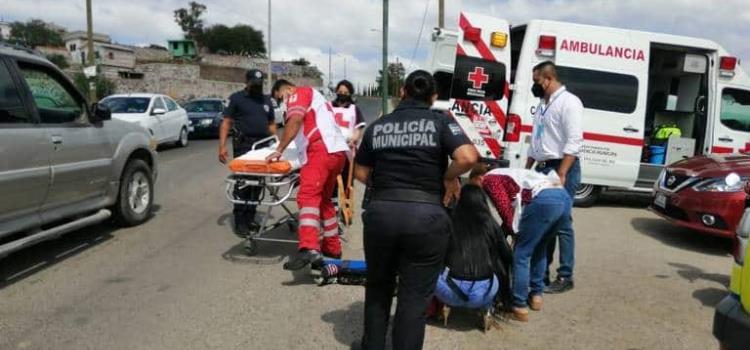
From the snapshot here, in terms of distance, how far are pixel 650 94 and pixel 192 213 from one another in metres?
8.25

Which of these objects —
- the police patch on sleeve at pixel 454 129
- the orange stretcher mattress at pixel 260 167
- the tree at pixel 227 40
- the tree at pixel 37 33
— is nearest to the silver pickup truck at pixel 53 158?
the orange stretcher mattress at pixel 260 167

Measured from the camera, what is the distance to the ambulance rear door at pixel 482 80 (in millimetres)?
8219

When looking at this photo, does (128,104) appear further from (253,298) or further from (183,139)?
(253,298)

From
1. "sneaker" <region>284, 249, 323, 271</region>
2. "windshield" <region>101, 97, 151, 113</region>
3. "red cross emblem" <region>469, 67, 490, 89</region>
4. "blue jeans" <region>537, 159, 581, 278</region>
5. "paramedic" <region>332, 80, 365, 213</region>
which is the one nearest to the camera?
"sneaker" <region>284, 249, 323, 271</region>

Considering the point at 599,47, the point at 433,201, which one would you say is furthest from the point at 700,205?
the point at 433,201

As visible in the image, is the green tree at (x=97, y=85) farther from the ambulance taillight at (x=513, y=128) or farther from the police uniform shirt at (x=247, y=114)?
the ambulance taillight at (x=513, y=128)

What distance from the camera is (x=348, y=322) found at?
160 inches

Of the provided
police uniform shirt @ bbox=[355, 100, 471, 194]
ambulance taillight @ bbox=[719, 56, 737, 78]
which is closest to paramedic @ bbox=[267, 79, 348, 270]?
police uniform shirt @ bbox=[355, 100, 471, 194]

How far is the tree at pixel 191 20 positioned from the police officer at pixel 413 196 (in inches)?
3894

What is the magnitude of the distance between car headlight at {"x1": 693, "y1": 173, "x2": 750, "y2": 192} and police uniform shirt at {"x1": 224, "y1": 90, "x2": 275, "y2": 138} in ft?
16.6

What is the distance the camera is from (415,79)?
3.00 m

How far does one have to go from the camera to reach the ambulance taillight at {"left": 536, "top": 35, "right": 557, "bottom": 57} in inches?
320

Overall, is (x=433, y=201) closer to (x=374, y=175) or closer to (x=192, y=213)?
(x=374, y=175)

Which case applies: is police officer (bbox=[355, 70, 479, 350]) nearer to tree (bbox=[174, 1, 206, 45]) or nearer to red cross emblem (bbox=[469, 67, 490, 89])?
red cross emblem (bbox=[469, 67, 490, 89])
